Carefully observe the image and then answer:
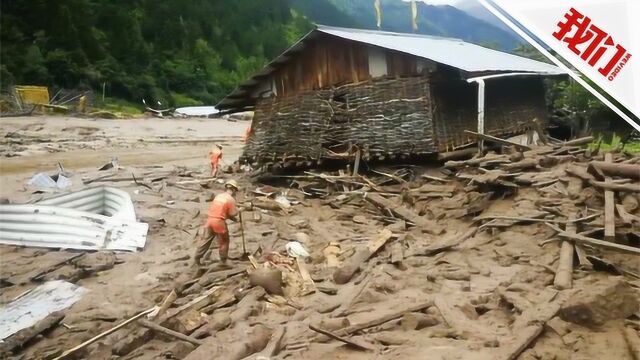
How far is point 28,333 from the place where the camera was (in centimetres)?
661

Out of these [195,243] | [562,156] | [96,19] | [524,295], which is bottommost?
[195,243]

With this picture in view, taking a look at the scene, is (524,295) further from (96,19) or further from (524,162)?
(96,19)

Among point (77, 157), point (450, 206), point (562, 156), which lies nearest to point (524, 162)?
point (562, 156)

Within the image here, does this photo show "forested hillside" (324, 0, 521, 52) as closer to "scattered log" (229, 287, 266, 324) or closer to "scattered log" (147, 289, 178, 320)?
"scattered log" (229, 287, 266, 324)

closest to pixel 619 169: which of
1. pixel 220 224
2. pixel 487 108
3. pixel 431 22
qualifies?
pixel 220 224

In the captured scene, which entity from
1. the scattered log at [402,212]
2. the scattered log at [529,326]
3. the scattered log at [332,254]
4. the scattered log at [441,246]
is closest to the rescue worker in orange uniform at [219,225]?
the scattered log at [332,254]

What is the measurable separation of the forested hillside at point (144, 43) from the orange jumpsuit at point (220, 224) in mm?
29879

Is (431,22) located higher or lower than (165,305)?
higher

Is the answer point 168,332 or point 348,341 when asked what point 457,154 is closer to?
point 348,341

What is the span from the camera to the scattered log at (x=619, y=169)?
7266 mm

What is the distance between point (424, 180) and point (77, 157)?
15.1 m

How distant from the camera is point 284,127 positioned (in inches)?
573

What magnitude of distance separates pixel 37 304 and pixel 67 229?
7.93ft

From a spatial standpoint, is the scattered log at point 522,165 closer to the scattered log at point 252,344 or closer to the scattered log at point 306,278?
the scattered log at point 306,278
